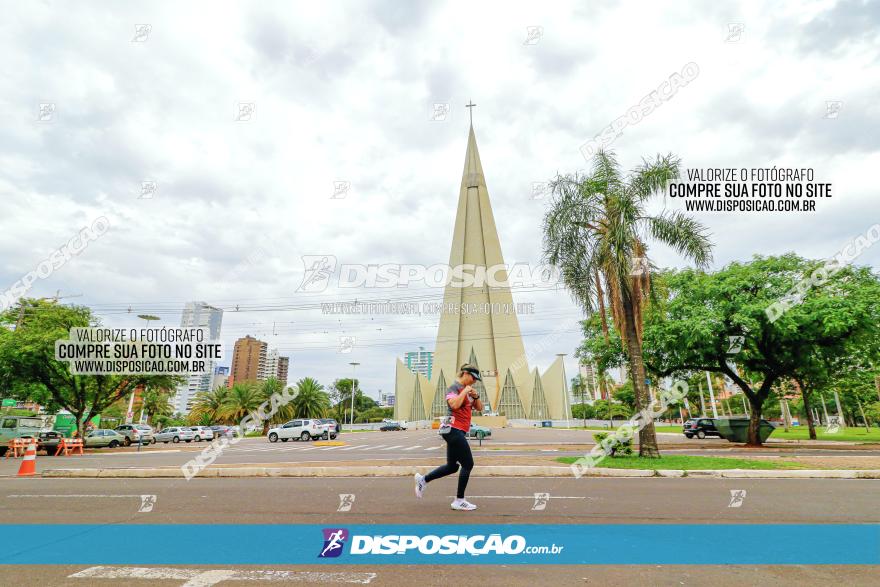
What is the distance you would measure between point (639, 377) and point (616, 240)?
13.2 feet

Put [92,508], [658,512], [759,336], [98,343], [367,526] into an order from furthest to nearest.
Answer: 1. [98,343]
2. [759,336]
3. [92,508]
4. [658,512]
5. [367,526]

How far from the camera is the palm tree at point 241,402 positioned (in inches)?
1874

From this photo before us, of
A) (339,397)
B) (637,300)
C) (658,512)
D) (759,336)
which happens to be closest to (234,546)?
(658,512)

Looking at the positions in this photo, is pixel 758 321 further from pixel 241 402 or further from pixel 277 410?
pixel 241 402

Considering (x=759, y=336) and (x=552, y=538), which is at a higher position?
(x=759, y=336)

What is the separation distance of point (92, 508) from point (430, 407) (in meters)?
78.1

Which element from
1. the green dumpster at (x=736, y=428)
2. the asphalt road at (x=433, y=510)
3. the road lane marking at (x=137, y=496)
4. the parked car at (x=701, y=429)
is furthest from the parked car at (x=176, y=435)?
the green dumpster at (x=736, y=428)

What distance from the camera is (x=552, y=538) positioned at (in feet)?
15.7

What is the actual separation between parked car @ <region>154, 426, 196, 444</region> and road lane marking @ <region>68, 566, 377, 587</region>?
3913cm

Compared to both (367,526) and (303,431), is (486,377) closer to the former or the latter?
(303,431)

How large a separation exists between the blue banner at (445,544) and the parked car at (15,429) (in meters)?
20.9

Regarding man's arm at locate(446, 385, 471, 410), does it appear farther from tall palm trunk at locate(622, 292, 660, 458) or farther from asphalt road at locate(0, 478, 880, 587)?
tall palm trunk at locate(622, 292, 660, 458)

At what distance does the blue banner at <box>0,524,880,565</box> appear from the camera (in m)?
4.20

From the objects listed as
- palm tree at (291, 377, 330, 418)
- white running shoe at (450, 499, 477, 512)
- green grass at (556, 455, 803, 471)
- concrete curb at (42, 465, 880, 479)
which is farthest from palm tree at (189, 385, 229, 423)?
white running shoe at (450, 499, 477, 512)
